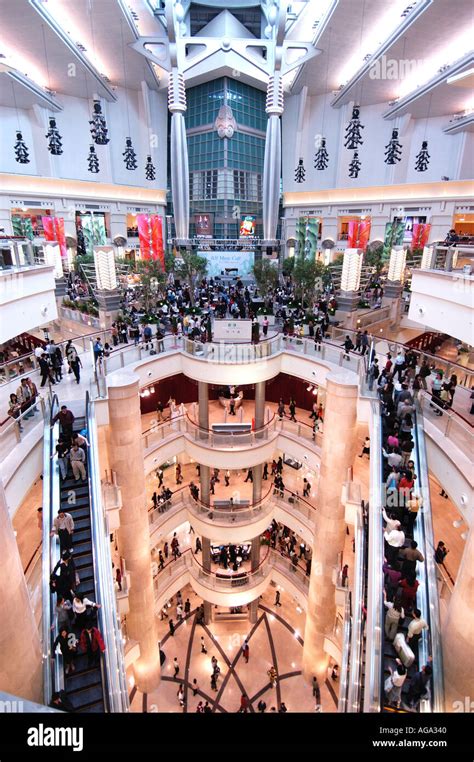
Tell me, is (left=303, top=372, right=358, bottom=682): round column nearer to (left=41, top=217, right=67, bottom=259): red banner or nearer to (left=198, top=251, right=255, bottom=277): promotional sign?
(left=41, top=217, right=67, bottom=259): red banner

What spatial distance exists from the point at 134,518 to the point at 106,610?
509 cm

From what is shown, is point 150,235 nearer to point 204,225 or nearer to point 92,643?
point 204,225

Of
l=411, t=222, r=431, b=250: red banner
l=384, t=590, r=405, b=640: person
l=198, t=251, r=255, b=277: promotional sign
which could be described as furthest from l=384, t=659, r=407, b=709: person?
l=198, t=251, r=255, b=277: promotional sign

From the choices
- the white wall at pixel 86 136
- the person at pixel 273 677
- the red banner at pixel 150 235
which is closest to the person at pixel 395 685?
the person at pixel 273 677

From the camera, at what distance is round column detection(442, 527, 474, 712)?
5906mm

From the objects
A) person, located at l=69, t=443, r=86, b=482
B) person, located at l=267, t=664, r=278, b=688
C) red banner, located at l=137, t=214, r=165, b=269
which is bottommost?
person, located at l=267, t=664, r=278, b=688

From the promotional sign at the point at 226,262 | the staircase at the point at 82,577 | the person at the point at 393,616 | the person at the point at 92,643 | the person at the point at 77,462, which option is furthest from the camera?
the promotional sign at the point at 226,262

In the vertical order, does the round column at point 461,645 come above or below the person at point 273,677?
above

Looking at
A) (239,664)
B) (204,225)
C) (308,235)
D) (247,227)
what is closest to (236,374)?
(239,664)

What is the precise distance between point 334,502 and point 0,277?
36.6ft

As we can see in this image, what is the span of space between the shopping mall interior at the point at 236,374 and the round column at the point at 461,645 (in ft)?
0.13

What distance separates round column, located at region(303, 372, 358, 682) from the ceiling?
14791mm

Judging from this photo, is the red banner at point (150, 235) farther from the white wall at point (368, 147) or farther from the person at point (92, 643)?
the person at point (92, 643)

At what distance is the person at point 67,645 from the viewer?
6598mm
